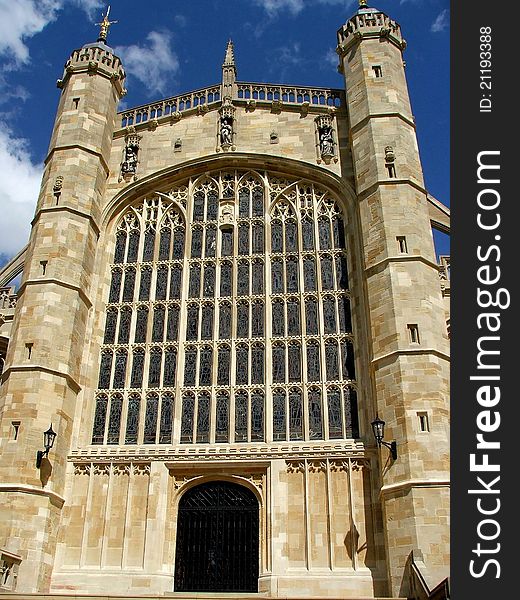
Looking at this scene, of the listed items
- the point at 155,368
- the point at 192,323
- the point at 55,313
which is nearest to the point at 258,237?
the point at 192,323

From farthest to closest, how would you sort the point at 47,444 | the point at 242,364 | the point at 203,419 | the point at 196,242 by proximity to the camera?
the point at 196,242 < the point at 242,364 < the point at 203,419 < the point at 47,444

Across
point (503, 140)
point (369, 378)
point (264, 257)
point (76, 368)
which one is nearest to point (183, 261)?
point (264, 257)

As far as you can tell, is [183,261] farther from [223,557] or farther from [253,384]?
[223,557]

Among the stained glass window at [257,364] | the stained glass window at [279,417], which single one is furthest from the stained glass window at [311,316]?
the stained glass window at [279,417]

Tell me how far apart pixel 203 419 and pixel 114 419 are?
2.16m

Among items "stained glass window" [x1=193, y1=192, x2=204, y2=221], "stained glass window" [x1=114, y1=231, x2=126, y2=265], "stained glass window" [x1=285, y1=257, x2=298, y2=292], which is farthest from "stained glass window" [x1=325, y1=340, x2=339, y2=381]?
"stained glass window" [x1=114, y1=231, x2=126, y2=265]

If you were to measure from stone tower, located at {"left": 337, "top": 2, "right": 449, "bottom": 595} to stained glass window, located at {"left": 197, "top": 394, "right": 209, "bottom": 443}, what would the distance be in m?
3.91

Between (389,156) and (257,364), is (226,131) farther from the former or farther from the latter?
(257,364)

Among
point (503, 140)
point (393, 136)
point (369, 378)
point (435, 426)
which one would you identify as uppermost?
point (393, 136)

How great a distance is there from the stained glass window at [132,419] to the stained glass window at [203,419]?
4.83 ft

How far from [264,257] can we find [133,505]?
701 cm

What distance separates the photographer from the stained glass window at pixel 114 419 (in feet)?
50.7

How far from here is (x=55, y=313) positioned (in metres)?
15.7

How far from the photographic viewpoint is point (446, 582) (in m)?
9.64
